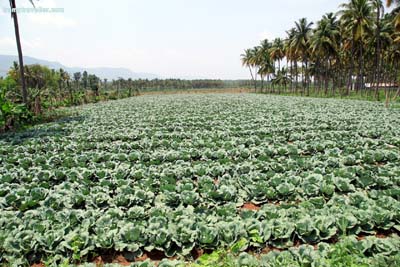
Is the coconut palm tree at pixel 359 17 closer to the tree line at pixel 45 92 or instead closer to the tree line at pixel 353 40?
the tree line at pixel 353 40

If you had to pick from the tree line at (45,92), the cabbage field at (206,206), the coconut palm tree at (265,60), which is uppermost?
the coconut palm tree at (265,60)

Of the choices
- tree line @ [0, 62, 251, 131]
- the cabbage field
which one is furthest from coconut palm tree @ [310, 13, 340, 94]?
the cabbage field

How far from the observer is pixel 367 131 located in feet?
35.0

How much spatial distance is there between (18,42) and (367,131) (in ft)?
63.4

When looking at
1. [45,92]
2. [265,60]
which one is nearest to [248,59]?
[265,60]

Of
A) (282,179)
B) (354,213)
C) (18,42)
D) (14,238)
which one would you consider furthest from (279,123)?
(18,42)

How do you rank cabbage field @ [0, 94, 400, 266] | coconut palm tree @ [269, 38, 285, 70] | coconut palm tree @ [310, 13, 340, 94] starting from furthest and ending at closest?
coconut palm tree @ [269, 38, 285, 70] → coconut palm tree @ [310, 13, 340, 94] → cabbage field @ [0, 94, 400, 266]

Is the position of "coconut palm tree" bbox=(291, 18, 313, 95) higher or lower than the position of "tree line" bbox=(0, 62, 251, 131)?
higher

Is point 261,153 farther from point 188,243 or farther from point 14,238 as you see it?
point 14,238

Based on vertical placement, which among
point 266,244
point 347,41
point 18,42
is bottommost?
point 266,244

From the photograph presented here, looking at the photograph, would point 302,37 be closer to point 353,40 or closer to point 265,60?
point 353,40

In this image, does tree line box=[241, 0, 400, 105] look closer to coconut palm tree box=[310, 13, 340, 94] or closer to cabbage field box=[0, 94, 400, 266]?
coconut palm tree box=[310, 13, 340, 94]

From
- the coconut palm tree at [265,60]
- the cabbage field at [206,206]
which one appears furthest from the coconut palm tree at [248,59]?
the cabbage field at [206,206]

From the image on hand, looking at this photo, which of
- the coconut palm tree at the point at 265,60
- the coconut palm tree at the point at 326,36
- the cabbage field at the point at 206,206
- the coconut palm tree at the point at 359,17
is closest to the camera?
the cabbage field at the point at 206,206
